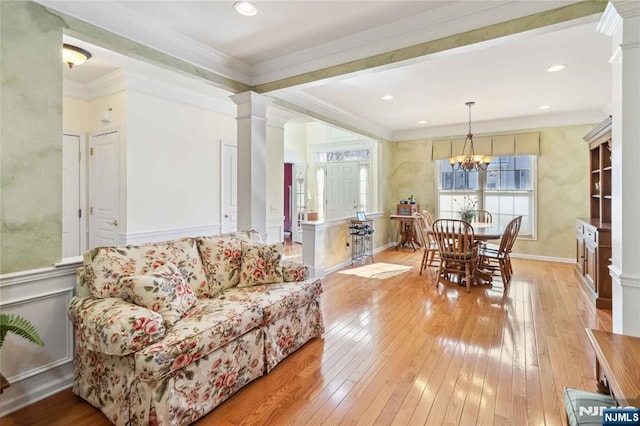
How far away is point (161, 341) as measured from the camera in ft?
5.74

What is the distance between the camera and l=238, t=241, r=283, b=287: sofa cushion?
287 centimetres

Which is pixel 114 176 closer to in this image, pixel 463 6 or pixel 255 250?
→ pixel 255 250

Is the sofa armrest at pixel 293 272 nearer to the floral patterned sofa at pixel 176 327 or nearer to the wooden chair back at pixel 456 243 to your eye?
the floral patterned sofa at pixel 176 327

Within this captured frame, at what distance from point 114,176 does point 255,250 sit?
233 cm

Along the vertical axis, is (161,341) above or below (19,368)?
above

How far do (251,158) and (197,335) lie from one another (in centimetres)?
230

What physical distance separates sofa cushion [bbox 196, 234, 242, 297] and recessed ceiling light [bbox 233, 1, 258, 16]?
1845 millimetres

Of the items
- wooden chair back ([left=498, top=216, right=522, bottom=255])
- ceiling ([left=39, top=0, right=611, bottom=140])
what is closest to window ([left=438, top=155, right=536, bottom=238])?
ceiling ([left=39, top=0, right=611, bottom=140])

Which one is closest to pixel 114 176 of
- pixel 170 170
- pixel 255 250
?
pixel 170 170

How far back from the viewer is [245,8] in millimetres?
2477

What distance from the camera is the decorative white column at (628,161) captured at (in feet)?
6.31

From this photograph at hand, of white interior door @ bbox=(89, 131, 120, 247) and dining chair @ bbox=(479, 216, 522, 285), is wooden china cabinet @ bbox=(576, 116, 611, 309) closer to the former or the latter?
dining chair @ bbox=(479, 216, 522, 285)

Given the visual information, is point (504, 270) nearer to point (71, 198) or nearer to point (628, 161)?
point (628, 161)

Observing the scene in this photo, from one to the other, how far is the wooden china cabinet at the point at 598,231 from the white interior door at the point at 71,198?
6386mm
